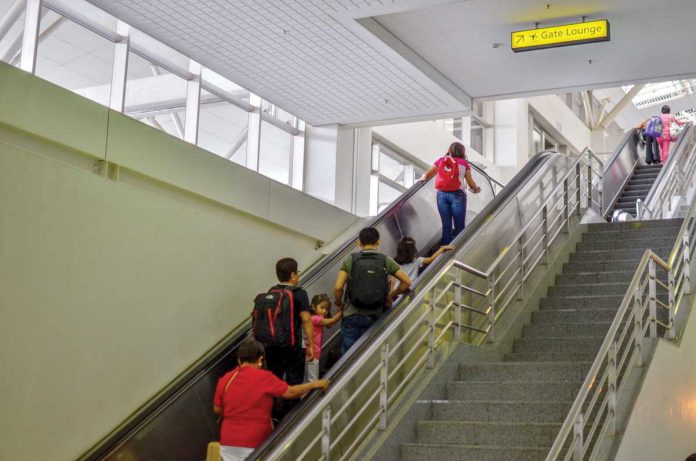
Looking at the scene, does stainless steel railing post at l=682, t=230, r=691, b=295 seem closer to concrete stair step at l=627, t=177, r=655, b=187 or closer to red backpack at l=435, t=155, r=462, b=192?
red backpack at l=435, t=155, r=462, b=192

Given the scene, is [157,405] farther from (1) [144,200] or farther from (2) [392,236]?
(2) [392,236]

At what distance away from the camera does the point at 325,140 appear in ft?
43.2

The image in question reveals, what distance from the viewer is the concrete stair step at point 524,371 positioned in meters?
7.52

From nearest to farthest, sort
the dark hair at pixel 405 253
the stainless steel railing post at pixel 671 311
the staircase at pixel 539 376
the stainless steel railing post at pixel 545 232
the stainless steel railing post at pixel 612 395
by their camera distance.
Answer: the stainless steel railing post at pixel 612 395, the staircase at pixel 539 376, the stainless steel railing post at pixel 671 311, the dark hair at pixel 405 253, the stainless steel railing post at pixel 545 232

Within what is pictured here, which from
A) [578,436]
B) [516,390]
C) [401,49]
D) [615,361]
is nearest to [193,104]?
[401,49]

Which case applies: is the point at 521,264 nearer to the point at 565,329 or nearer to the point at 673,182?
the point at 565,329

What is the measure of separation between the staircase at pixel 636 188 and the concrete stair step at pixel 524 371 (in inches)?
313

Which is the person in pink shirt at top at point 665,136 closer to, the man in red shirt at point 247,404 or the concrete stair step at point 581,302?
the concrete stair step at point 581,302

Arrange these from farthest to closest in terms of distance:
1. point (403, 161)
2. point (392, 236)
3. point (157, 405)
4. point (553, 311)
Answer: point (403, 161), point (392, 236), point (553, 311), point (157, 405)

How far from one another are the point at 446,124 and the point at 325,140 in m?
9.83

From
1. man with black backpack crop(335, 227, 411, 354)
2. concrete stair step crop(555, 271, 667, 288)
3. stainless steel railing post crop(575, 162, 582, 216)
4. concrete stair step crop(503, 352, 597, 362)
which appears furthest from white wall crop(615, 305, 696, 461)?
stainless steel railing post crop(575, 162, 582, 216)

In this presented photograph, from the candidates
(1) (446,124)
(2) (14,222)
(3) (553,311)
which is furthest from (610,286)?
(1) (446,124)

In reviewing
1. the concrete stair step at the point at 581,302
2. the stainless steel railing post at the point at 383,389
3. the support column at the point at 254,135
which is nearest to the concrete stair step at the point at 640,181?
the support column at the point at 254,135

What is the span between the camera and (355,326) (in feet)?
24.0
